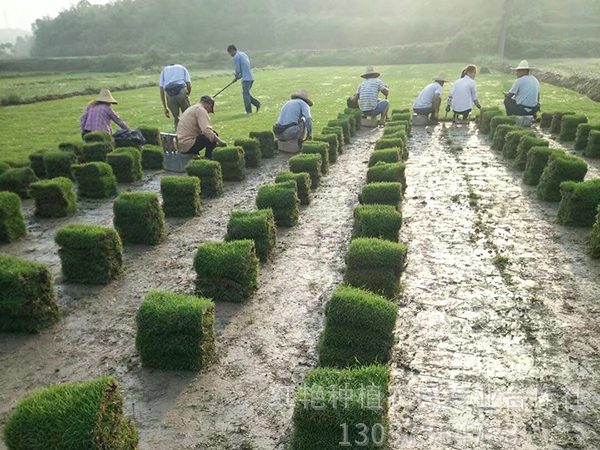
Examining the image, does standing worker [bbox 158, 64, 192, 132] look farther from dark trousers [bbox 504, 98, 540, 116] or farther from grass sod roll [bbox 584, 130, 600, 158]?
grass sod roll [bbox 584, 130, 600, 158]

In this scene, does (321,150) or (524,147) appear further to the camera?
(321,150)

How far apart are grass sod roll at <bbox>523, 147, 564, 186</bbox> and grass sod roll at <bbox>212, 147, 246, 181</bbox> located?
6.27m

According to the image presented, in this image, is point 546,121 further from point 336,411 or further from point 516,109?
point 336,411

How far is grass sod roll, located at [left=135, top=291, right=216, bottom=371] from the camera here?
189 inches

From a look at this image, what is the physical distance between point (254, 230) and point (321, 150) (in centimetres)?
496

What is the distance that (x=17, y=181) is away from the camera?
33.4ft

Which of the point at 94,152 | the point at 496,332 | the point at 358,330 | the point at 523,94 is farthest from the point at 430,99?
the point at 358,330

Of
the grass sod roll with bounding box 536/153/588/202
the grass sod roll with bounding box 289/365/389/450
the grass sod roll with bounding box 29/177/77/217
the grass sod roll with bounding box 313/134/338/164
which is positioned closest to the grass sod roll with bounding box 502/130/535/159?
the grass sod roll with bounding box 536/153/588/202

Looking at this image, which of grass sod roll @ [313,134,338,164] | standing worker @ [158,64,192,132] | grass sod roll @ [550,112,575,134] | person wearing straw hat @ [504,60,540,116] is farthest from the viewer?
person wearing straw hat @ [504,60,540,116]

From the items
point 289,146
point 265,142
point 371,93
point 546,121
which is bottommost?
point 546,121

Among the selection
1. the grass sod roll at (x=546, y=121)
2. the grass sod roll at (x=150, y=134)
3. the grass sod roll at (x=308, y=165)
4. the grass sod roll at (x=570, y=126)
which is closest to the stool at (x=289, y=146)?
the grass sod roll at (x=308, y=165)

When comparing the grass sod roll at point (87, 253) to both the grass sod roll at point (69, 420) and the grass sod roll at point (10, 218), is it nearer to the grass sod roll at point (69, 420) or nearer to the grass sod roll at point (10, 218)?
the grass sod roll at point (10, 218)

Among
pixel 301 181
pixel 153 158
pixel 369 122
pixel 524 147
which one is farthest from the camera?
pixel 369 122

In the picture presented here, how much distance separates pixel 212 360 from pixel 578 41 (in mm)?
66985
